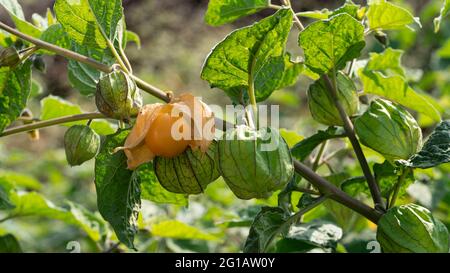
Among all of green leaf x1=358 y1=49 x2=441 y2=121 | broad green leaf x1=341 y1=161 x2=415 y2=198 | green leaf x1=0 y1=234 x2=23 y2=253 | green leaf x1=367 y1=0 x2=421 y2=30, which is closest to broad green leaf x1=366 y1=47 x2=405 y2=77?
green leaf x1=358 y1=49 x2=441 y2=121

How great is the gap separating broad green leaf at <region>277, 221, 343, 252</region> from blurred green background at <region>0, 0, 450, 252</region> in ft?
0.22

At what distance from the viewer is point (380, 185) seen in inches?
43.1

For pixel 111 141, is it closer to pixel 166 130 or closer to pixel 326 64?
pixel 166 130

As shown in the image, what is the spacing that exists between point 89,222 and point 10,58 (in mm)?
510

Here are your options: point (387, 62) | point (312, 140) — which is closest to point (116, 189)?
point (312, 140)

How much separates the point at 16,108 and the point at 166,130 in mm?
352

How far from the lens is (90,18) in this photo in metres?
0.98

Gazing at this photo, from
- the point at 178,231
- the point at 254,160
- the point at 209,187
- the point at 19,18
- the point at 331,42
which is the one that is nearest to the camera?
the point at 254,160

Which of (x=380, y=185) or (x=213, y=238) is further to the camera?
(x=213, y=238)

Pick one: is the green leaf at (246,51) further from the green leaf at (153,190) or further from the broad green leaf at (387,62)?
the broad green leaf at (387,62)

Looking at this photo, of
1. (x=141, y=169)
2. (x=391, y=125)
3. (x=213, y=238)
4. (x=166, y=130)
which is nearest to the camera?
(x=166, y=130)

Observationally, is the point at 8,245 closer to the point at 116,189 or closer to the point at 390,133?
the point at 116,189

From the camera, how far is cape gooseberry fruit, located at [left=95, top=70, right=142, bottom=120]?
895 mm
